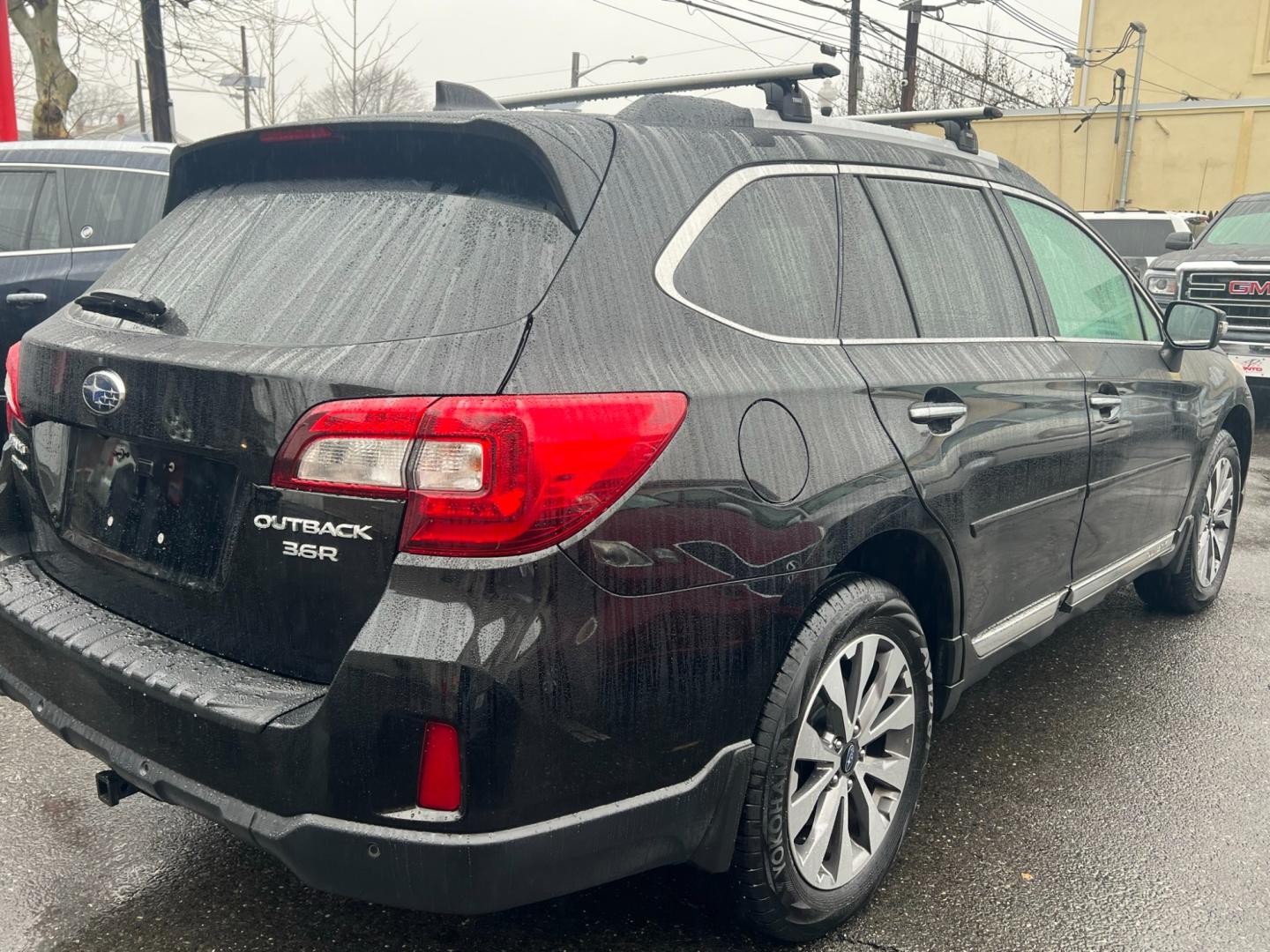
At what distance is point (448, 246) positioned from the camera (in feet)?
7.03

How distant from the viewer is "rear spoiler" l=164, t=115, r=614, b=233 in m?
2.14

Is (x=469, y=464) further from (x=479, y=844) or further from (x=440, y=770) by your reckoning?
(x=479, y=844)

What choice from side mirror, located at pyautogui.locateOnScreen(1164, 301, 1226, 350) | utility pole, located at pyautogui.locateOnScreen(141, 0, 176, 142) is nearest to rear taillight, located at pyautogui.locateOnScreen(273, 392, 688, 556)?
side mirror, located at pyautogui.locateOnScreen(1164, 301, 1226, 350)

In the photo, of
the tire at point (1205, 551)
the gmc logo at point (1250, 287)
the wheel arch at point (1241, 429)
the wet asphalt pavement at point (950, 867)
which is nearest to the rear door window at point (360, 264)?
the wet asphalt pavement at point (950, 867)

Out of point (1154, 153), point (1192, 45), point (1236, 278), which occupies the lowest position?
point (1236, 278)

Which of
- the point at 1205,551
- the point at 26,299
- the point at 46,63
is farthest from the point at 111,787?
the point at 46,63

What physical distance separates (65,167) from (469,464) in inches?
222

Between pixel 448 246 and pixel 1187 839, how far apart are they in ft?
8.06

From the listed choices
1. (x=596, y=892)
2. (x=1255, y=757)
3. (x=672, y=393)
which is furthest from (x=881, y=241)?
(x=1255, y=757)

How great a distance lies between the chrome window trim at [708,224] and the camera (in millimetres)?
2238

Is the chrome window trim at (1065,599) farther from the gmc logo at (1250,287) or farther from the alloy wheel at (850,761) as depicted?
the gmc logo at (1250,287)

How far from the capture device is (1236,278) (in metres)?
10.7

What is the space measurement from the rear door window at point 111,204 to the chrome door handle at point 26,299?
405mm

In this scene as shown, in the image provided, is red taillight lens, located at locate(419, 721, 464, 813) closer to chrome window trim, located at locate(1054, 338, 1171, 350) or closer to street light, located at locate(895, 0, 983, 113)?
chrome window trim, located at locate(1054, 338, 1171, 350)
